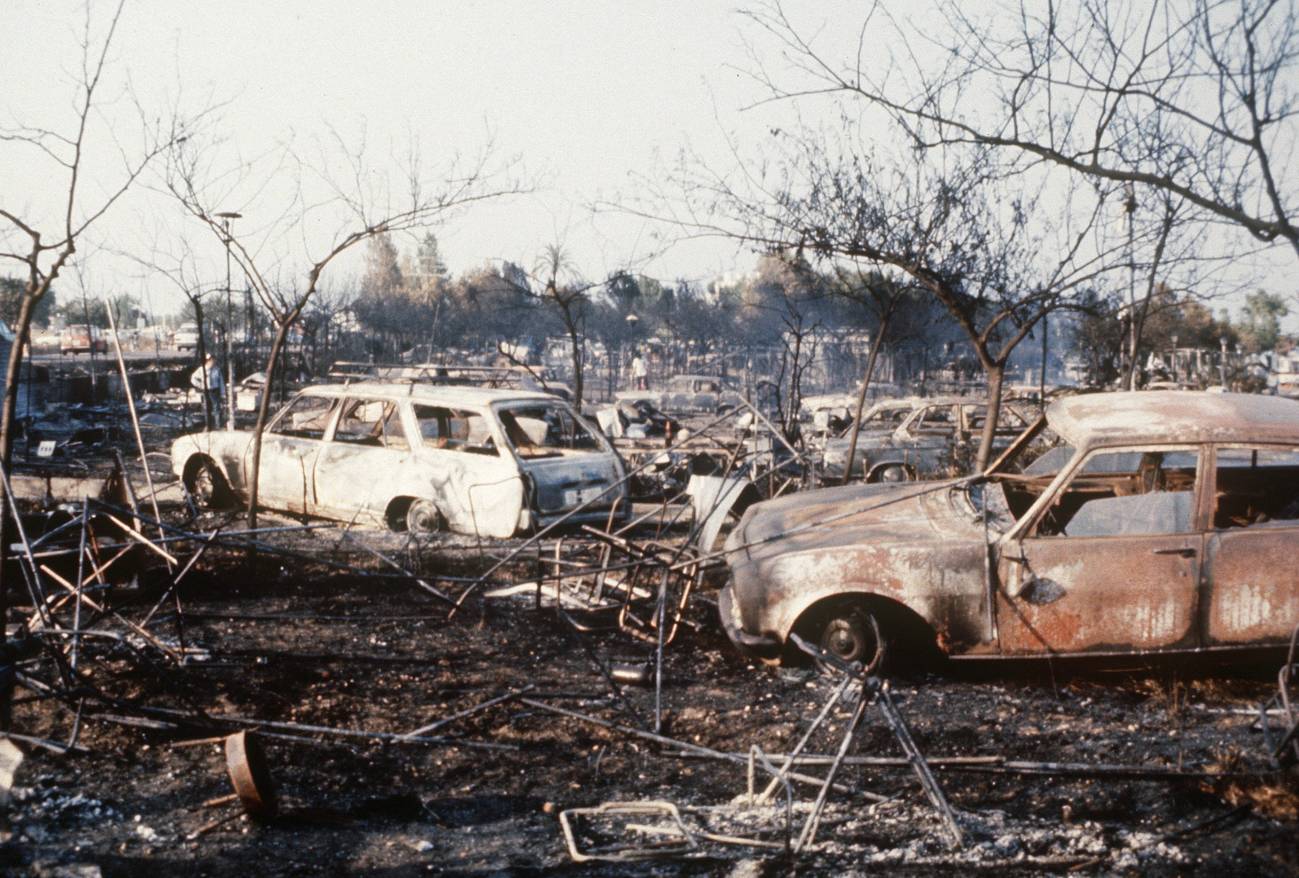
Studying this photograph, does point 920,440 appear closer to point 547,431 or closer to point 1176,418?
point 547,431

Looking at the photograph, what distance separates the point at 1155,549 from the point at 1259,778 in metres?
1.32

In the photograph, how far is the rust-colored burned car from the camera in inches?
197

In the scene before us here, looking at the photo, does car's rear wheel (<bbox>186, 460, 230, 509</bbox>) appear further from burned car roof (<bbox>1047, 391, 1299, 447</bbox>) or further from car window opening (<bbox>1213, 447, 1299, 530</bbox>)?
car window opening (<bbox>1213, 447, 1299, 530</bbox>)

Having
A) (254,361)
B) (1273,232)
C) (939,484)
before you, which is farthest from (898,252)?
(254,361)

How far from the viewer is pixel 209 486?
10508mm

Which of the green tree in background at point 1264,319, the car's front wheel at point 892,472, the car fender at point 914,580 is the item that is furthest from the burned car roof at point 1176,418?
the green tree in background at point 1264,319

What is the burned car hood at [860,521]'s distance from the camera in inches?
214

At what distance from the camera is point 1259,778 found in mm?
4020

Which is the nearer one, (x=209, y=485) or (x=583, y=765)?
(x=583, y=765)

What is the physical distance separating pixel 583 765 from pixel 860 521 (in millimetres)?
2234

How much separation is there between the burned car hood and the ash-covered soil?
A: 78 centimetres

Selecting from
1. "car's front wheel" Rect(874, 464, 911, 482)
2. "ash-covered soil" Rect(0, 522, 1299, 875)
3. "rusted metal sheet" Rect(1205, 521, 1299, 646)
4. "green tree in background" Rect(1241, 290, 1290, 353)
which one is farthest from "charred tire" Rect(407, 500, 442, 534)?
"green tree in background" Rect(1241, 290, 1290, 353)

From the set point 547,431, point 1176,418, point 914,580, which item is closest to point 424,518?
point 547,431

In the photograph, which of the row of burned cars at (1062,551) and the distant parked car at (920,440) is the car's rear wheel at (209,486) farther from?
the distant parked car at (920,440)
